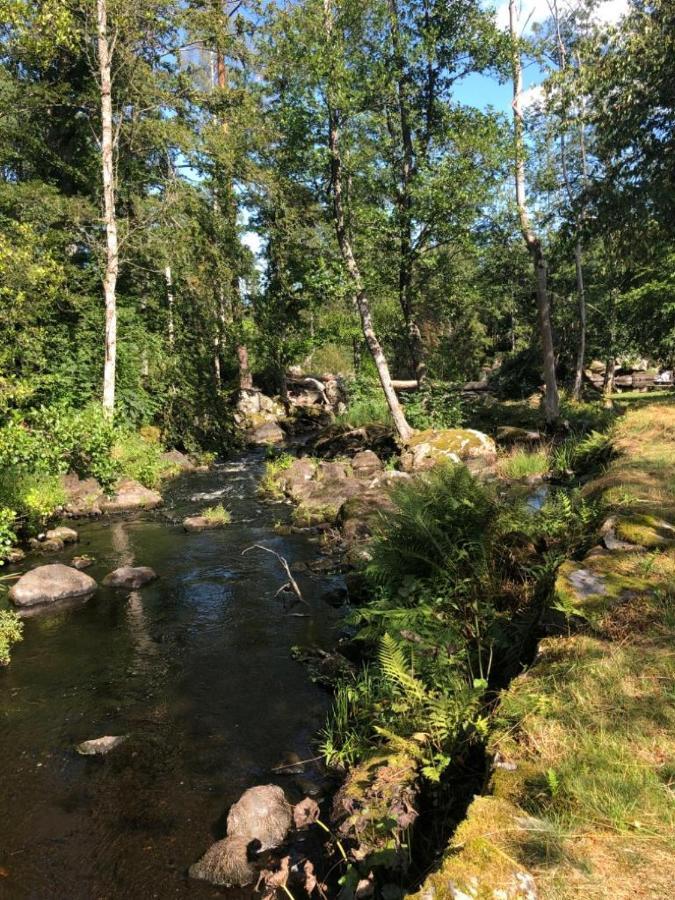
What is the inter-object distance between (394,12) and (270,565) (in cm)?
1560

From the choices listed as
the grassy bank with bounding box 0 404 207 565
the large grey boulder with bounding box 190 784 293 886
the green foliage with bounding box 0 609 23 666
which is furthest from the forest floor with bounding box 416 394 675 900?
the grassy bank with bounding box 0 404 207 565

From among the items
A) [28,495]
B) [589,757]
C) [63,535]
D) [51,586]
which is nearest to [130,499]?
[63,535]

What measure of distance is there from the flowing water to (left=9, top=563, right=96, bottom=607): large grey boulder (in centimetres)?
32

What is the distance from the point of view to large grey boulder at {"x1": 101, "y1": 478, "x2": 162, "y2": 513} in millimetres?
13234

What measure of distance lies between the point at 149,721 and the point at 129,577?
3.80m

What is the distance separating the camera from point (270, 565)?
9.34 metres

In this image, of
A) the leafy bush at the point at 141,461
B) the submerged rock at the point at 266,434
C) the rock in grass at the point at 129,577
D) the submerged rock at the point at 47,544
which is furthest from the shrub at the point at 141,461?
the submerged rock at the point at 266,434

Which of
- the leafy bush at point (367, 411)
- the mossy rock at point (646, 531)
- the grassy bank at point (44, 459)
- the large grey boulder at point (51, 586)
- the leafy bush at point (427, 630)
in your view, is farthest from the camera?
the leafy bush at point (367, 411)

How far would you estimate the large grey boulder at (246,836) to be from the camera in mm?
3497

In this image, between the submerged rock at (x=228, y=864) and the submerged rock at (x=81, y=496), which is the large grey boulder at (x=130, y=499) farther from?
the submerged rock at (x=228, y=864)

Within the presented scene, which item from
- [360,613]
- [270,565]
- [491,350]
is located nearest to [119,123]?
[270,565]

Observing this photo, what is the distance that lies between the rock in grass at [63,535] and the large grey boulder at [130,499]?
6.94 ft

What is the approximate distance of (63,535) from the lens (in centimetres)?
1068

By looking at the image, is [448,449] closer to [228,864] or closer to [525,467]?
[525,467]
